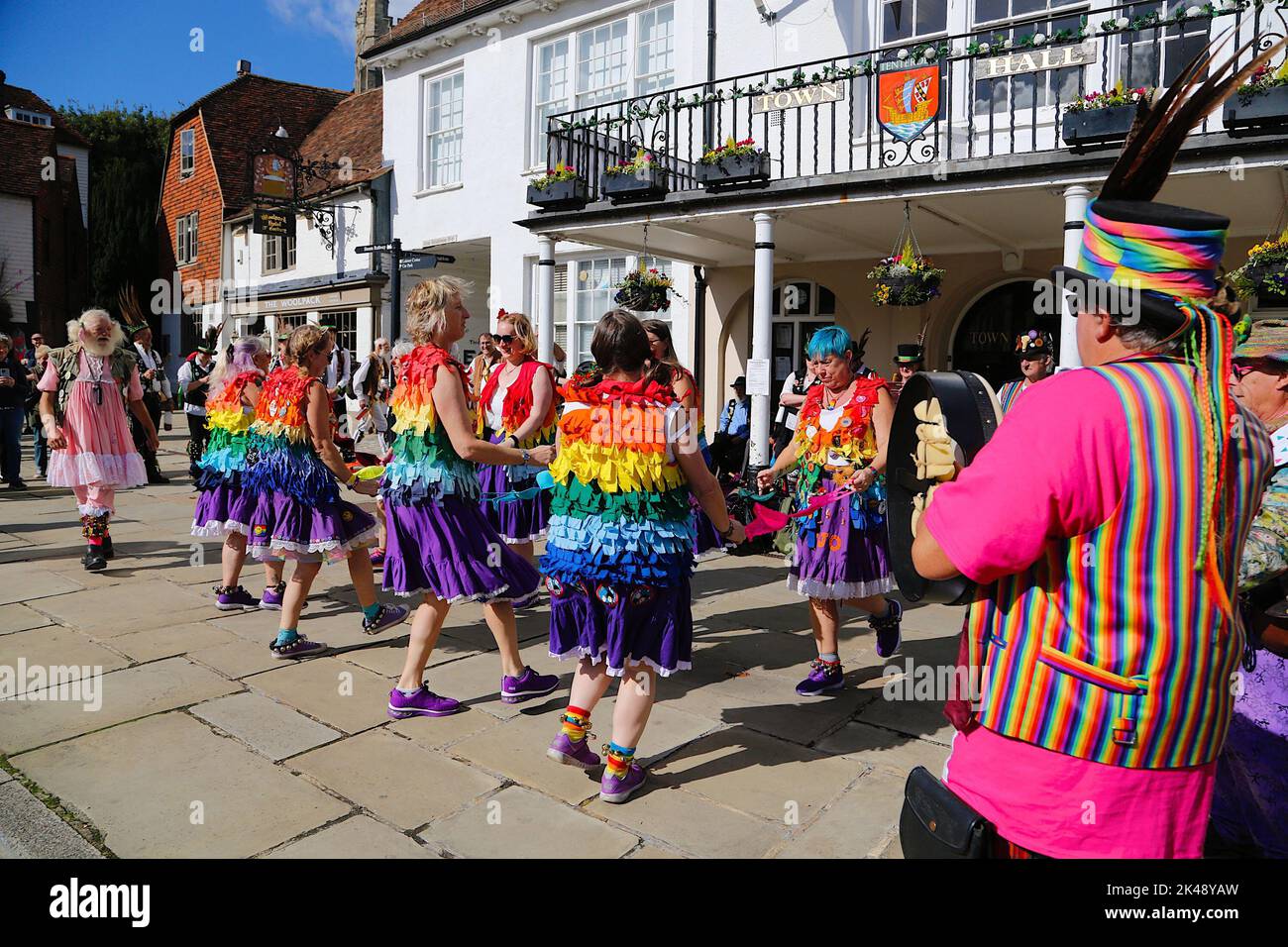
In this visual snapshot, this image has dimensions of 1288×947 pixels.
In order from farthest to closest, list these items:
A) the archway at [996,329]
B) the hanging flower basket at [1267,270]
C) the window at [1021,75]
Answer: the archway at [996,329]
the window at [1021,75]
the hanging flower basket at [1267,270]

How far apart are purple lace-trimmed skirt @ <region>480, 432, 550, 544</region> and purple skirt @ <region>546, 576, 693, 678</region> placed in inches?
101

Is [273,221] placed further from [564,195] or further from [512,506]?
[512,506]

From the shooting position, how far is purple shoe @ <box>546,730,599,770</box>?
3.40m

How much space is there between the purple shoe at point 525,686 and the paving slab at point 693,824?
1073 millimetres

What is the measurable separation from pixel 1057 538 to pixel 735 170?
822 centimetres

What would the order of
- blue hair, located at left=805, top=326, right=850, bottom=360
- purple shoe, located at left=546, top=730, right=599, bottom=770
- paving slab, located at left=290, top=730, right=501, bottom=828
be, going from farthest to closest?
blue hair, located at left=805, top=326, right=850, bottom=360, purple shoe, located at left=546, top=730, right=599, bottom=770, paving slab, located at left=290, top=730, right=501, bottom=828

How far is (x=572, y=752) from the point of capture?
3414mm

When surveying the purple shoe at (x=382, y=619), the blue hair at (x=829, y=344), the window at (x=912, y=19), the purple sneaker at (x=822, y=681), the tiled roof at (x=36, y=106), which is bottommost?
the purple sneaker at (x=822, y=681)

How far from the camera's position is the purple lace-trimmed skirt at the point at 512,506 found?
5812mm

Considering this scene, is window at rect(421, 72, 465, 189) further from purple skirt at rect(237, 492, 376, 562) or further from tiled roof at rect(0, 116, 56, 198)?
tiled roof at rect(0, 116, 56, 198)

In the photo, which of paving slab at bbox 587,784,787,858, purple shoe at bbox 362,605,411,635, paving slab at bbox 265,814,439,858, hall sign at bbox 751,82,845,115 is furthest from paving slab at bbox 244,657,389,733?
hall sign at bbox 751,82,845,115

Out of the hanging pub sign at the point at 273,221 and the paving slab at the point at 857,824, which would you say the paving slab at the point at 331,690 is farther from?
the hanging pub sign at the point at 273,221

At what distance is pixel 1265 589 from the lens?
7.30 ft

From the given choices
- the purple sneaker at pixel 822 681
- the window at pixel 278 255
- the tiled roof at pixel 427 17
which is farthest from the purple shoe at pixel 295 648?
the window at pixel 278 255
